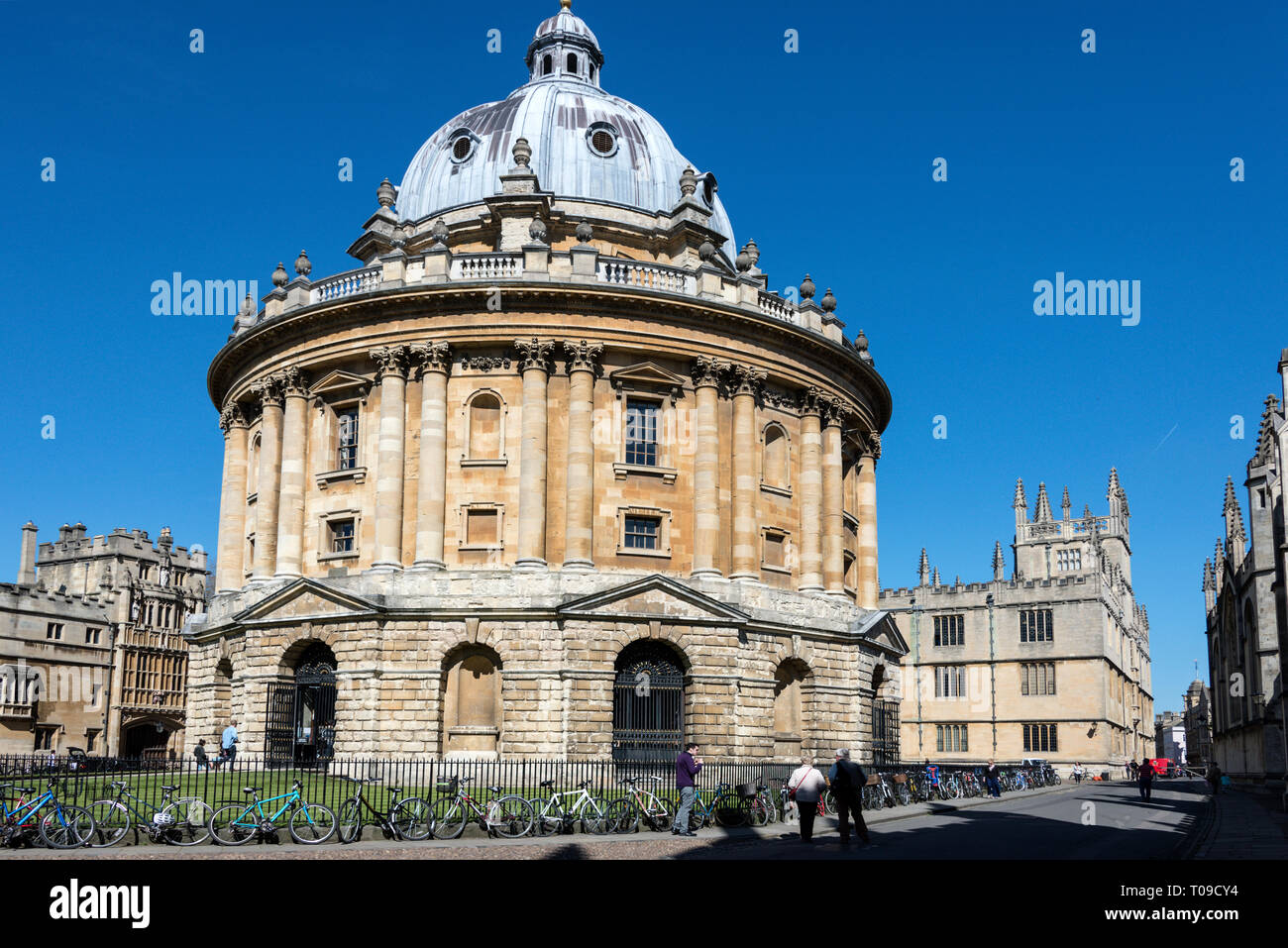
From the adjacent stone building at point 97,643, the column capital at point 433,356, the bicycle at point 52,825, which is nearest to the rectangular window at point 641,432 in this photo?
the column capital at point 433,356

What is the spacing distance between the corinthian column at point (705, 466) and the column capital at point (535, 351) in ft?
17.0

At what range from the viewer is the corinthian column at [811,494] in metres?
43.8

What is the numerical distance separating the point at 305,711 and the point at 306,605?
367 centimetres

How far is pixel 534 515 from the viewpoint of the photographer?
39.3m

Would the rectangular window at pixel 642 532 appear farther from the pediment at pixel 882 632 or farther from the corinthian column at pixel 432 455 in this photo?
the pediment at pixel 882 632

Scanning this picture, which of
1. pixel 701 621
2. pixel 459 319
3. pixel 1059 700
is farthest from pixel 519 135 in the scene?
pixel 1059 700

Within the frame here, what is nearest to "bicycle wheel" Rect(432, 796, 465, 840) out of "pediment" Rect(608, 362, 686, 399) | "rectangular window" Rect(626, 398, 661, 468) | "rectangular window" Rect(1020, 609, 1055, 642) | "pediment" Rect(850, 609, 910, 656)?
"rectangular window" Rect(626, 398, 661, 468)

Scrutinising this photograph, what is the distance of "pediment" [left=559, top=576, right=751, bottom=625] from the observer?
3781 centimetres

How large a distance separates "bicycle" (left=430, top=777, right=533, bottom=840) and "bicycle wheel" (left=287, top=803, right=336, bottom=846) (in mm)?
1894

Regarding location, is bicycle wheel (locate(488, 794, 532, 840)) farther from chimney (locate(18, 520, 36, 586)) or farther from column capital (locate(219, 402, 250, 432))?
chimney (locate(18, 520, 36, 586))

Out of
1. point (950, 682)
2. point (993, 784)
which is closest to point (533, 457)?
point (993, 784)

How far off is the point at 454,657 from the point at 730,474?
36.8 feet

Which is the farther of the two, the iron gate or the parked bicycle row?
the iron gate
